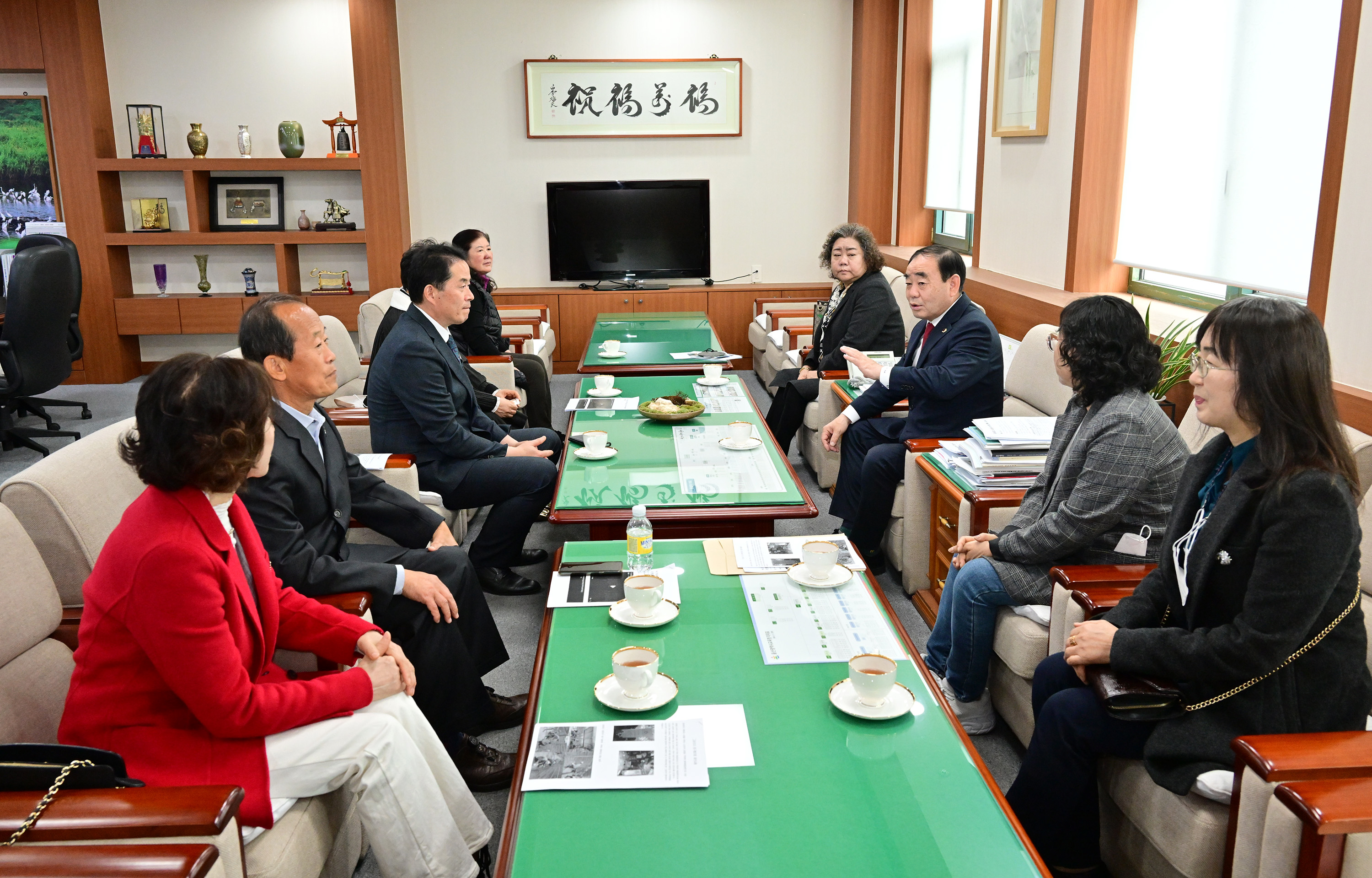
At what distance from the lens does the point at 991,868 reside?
51.4 inches

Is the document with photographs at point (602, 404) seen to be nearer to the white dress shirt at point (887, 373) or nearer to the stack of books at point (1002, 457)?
the white dress shirt at point (887, 373)

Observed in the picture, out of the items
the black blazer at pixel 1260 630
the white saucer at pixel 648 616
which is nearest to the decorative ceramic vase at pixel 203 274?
the white saucer at pixel 648 616

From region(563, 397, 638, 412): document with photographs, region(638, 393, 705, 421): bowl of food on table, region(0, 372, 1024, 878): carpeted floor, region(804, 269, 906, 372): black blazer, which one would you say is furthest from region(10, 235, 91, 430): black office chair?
region(804, 269, 906, 372): black blazer

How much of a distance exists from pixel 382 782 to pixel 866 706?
0.83m

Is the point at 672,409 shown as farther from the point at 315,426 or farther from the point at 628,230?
the point at 628,230

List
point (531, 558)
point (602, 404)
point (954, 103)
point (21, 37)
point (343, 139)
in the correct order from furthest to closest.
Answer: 1. point (343, 139)
2. point (21, 37)
3. point (954, 103)
4. point (602, 404)
5. point (531, 558)

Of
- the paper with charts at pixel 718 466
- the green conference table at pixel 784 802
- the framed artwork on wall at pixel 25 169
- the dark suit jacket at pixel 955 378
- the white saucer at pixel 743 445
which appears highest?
the framed artwork on wall at pixel 25 169

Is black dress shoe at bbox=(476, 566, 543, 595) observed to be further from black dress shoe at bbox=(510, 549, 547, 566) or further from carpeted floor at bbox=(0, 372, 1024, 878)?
black dress shoe at bbox=(510, 549, 547, 566)

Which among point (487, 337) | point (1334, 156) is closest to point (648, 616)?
point (1334, 156)

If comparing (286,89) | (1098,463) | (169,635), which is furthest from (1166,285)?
(286,89)

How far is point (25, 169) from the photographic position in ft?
22.7

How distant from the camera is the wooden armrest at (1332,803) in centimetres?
130

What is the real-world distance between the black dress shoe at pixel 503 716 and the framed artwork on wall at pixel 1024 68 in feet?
11.0

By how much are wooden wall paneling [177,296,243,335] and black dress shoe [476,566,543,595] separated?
430cm
